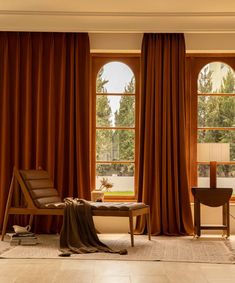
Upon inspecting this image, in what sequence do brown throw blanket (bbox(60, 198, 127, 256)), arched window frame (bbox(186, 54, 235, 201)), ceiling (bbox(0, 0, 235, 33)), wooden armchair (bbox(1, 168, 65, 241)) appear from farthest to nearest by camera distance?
arched window frame (bbox(186, 54, 235, 201))
ceiling (bbox(0, 0, 235, 33))
wooden armchair (bbox(1, 168, 65, 241))
brown throw blanket (bbox(60, 198, 127, 256))

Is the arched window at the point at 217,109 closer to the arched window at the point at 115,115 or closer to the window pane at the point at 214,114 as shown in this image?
the window pane at the point at 214,114

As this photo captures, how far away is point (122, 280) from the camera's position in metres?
4.52

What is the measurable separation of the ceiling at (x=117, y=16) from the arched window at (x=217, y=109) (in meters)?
0.62

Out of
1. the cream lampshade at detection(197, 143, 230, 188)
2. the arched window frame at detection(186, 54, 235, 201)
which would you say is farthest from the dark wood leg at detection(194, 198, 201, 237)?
the arched window frame at detection(186, 54, 235, 201)

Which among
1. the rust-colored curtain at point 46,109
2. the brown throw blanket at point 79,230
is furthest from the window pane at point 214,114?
the brown throw blanket at point 79,230

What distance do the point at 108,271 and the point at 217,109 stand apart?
3511mm

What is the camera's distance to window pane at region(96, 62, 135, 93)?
777 centimetres

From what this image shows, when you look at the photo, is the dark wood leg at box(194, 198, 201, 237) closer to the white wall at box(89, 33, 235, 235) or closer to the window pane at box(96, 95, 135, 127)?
the white wall at box(89, 33, 235, 235)

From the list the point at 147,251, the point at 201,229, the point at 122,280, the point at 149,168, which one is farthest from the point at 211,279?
the point at 149,168

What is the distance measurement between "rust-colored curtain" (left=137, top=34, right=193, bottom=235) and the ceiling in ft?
0.72

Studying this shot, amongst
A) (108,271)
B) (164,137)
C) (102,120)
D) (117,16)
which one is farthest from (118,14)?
(108,271)

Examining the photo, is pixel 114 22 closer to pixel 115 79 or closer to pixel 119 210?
pixel 115 79

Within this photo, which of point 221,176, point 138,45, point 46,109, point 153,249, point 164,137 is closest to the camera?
point 153,249

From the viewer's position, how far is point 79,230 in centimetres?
627
